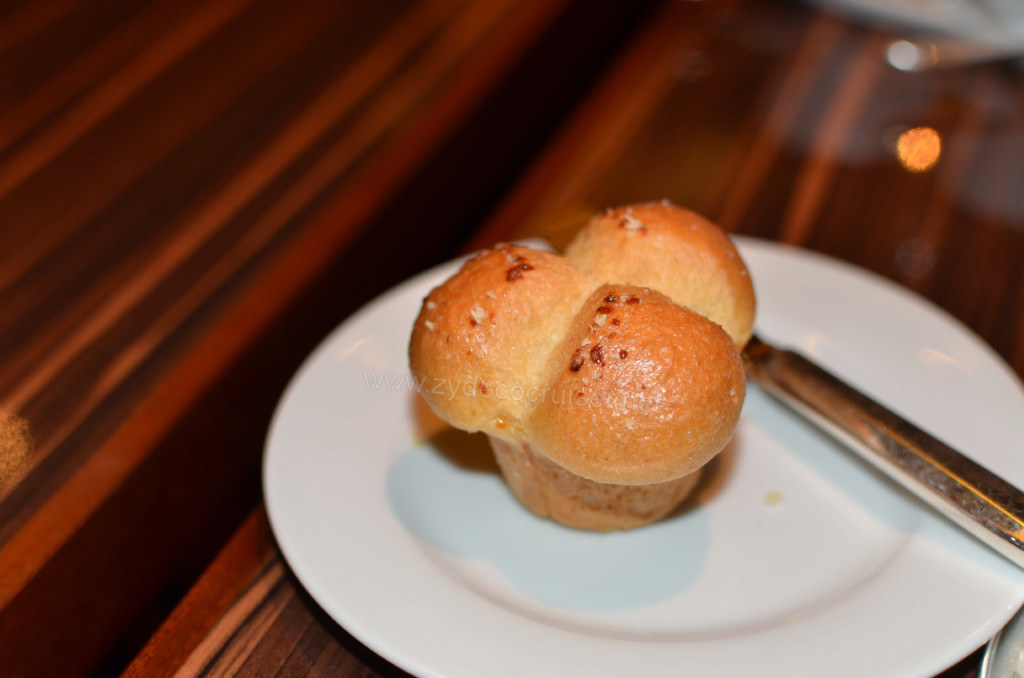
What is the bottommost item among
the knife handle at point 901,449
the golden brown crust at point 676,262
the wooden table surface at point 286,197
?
the wooden table surface at point 286,197

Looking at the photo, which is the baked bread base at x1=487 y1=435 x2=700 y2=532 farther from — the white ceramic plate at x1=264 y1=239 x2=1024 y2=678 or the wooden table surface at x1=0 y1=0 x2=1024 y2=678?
the wooden table surface at x1=0 y1=0 x2=1024 y2=678

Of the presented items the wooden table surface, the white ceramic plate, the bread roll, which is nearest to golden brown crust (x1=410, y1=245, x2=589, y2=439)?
the bread roll

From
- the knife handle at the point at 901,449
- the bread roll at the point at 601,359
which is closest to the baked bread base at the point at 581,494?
the bread roll at the point at 601,359

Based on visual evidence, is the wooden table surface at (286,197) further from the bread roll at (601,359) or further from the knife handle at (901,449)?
the bread roll at (601,359)

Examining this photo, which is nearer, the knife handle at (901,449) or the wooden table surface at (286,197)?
the knife handle at (901,449)

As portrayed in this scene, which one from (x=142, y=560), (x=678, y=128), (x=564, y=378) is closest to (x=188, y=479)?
(x=142, y=560)

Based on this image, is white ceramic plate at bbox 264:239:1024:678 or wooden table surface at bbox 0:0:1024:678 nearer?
white ceramic plate at bbox 264:239:1024:678
